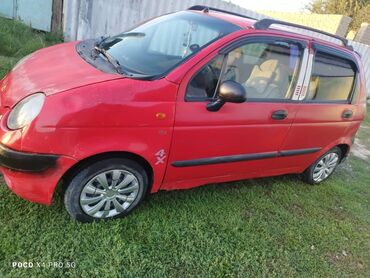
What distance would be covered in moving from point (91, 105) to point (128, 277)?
49.2 inches

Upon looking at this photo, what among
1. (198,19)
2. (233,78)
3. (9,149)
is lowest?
(9,149)

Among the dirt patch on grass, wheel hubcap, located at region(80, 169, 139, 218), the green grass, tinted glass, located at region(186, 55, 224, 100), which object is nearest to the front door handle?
tinted glass, located at region(186, 55, 224, 100)

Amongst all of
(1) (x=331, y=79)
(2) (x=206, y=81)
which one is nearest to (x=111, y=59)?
(2) (x=206, y=81)

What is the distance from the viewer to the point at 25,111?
8.15 ft

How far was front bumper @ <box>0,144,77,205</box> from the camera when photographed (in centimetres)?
245

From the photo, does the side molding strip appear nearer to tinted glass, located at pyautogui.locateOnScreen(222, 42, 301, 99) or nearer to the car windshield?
tinted glass, located at pyautogui.locateOnScreen(222, 42, 301, 99)

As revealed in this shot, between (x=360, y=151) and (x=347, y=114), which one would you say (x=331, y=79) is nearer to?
(x=347, y=114)

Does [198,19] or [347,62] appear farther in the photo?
[347,62]

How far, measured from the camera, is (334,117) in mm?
4172

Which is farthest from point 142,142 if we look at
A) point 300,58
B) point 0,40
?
point 0,40

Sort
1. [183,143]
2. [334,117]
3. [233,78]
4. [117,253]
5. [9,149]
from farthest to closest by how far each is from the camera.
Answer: [334,117], [233,78], [183,143], [117,253], [9,149]

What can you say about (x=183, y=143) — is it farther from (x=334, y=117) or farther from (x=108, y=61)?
(x=334, y=117)

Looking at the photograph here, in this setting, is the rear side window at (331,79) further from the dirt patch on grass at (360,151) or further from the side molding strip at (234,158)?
the dirt patch on grass at (360,151)

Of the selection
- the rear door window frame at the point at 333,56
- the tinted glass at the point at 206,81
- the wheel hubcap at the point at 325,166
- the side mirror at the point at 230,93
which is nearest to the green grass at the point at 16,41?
the tinted glass at the point at 206,81
